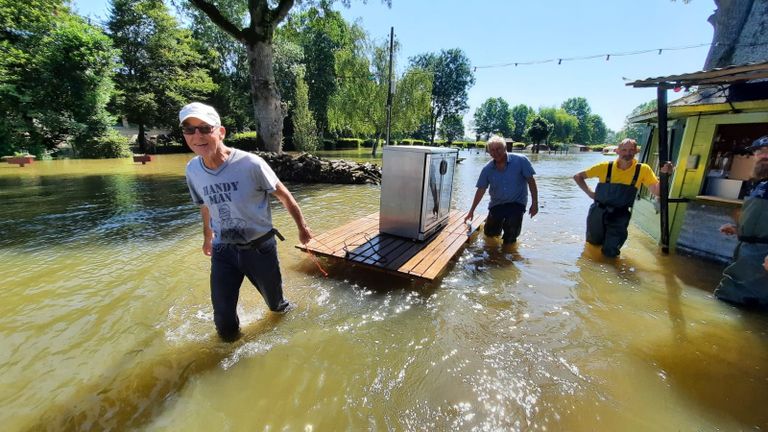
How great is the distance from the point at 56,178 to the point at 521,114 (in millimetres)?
99815

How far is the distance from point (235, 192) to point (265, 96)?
12805mm

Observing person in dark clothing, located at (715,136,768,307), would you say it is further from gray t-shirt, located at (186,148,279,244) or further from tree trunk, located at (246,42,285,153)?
tree trunk, located at (246,42,285,153)

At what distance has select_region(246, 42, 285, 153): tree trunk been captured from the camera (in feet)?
43.5

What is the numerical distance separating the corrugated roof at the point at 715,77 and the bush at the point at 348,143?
39.7 m

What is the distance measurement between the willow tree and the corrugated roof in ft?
39.9

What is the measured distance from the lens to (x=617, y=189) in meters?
5.09

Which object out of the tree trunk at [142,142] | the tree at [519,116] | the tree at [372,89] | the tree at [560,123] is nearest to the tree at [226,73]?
the tree trunk at [142,142]

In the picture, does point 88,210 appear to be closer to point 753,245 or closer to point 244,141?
point 753,245

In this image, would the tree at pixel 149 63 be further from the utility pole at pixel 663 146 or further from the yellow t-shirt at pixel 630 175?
the utility pole at pixel 663 146

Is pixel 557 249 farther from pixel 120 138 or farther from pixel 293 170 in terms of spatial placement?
pixel 120 138

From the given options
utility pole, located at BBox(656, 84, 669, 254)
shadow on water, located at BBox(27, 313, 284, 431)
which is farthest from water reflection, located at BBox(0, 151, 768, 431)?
utility pole, located at BBox(656, 84, 669, 254)

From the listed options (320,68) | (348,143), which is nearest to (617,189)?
(320,68)

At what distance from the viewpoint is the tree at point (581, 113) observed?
107000 millimetres

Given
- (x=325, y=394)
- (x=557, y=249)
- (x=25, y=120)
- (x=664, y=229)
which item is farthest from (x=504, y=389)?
(x=25, y=120)
